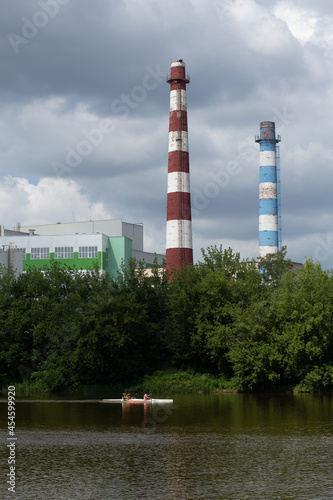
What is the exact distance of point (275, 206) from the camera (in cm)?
9050

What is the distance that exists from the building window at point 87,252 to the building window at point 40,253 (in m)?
6.08

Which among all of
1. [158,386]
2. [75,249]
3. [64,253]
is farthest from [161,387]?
[64,253]

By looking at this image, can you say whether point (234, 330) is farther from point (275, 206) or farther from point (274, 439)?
point (275, 206)

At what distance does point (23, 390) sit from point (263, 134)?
54.3m

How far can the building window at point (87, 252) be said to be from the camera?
342 ft

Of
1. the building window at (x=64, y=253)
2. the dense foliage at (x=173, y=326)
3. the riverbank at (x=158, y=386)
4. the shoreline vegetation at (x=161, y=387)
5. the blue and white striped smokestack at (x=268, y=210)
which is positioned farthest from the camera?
the building window at (x=64, y=253)

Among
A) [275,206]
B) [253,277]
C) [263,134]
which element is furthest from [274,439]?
[263,134]

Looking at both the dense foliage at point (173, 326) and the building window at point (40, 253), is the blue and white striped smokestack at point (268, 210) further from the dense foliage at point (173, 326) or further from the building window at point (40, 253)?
the building window at point (40, 253)

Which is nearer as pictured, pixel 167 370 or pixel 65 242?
pixel 167 370

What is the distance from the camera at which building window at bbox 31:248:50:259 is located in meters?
107

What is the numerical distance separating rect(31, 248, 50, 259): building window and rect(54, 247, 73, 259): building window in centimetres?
165

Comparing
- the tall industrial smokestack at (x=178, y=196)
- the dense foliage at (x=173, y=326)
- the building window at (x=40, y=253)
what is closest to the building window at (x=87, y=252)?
the building window at (x=40, y=253)

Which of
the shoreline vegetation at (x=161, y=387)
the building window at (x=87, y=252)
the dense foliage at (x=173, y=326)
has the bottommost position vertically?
the shoreline vegetation at (x=161, y=387)

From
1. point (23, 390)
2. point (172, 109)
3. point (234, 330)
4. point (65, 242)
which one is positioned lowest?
point (23, 390)
